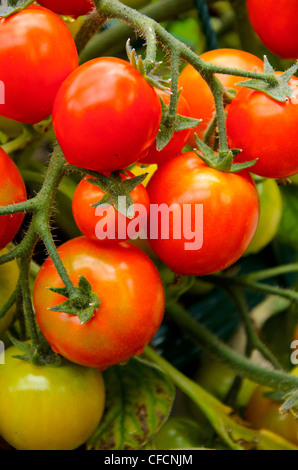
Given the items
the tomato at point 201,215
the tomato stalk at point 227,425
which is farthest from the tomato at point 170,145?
the tomato stalk at point 227,425

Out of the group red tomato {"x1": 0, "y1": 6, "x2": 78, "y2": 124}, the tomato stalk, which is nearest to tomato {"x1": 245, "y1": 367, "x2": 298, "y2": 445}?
the tomato stalk

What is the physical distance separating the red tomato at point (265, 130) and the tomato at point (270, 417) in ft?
0.98

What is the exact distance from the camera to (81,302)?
38 centimetres

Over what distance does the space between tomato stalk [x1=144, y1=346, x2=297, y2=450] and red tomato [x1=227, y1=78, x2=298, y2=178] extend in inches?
11.5

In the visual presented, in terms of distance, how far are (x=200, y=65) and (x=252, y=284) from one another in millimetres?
345

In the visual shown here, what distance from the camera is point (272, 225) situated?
2.45 feet

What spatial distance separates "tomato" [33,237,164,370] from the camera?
1.30ft

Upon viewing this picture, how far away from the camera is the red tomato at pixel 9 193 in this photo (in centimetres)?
41

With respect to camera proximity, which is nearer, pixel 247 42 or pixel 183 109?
pixel 183 109

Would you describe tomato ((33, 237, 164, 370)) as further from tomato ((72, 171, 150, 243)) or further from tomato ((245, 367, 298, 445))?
tomato ((245, 367, 298, 445))

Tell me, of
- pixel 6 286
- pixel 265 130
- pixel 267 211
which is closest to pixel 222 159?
pixel 265 130

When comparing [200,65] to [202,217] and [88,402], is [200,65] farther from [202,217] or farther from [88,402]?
[88,402]

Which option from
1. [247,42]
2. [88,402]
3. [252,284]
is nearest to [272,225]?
[252,284]

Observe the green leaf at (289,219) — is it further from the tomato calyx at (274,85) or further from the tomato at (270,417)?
the tomato calyx at (274,85)
